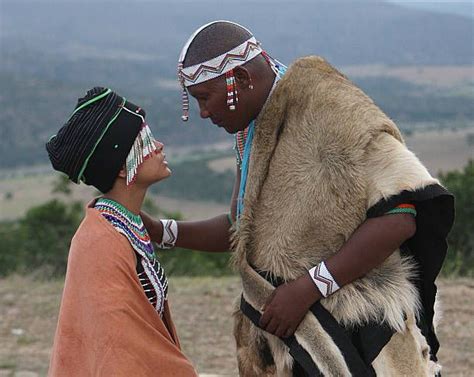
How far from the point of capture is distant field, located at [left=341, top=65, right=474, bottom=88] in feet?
304

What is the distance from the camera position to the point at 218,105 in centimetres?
254

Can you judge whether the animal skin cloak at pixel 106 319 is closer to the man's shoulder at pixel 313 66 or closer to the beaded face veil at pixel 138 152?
the beaded face veil at pixel 138 152

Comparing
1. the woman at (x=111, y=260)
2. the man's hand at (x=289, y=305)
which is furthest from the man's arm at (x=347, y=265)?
the woman at (x=111, y=260)

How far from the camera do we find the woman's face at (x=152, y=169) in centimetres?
Result: 252

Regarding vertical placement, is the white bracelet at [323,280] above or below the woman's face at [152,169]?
below

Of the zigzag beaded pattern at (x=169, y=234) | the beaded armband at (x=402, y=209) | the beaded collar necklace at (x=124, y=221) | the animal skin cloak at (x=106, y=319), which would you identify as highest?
the beaded armband at (x=402, y=209)

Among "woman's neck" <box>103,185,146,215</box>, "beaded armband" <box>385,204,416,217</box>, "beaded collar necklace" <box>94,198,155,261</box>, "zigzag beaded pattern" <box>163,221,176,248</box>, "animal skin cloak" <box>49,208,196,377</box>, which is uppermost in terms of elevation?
"beaded armband" <box>385,204,416,217</box>

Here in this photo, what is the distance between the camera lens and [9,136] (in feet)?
186

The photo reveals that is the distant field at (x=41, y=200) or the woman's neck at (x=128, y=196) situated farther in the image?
the distant field at (x=41, y=200)

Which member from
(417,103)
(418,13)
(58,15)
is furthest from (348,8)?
(417,103)

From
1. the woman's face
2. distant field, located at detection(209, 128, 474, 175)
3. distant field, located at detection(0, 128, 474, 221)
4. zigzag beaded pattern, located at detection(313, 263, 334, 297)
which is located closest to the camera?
zigzag beaded pattern, located at detection(313, 263, 334, 297)

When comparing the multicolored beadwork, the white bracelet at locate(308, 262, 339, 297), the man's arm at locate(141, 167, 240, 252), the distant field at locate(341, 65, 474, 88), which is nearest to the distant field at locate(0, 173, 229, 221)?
the man's arm at locate(141, 167, 240, 252)

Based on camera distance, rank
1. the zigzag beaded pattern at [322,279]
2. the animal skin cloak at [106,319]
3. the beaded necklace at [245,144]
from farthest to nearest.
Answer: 1. the beaded necklace at [245,144]
2. the zigzag beaded pattern at [322,279]
3. the animal skin cloak at [106,319]

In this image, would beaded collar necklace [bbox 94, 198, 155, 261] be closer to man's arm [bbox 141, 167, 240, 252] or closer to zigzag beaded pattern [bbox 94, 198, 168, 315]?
zigzag beaded pattern [bbox 94, 198, 168, 315]
